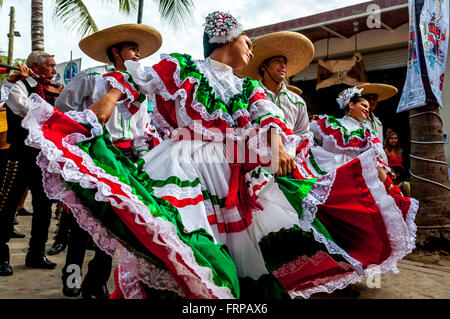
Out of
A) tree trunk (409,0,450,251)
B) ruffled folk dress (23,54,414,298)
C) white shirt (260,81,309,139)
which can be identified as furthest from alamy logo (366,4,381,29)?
ruffled folk dress (23,54,414,298)

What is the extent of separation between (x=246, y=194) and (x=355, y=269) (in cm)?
72

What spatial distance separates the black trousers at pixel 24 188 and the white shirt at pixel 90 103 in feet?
2.97

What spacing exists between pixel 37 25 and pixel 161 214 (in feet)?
30.1

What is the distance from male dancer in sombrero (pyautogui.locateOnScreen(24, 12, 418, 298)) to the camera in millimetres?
1686

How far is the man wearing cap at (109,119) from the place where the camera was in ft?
9.27

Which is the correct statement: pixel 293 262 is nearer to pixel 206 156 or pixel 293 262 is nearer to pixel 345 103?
pixel 206 156

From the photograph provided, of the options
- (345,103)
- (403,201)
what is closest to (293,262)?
(403,201)

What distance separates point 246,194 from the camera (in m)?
2.12

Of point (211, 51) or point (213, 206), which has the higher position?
point (211, 51)

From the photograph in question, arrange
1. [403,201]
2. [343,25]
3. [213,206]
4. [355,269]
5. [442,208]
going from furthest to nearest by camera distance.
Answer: [343,25], [442,208], [403,201], [355,269], [213,206]

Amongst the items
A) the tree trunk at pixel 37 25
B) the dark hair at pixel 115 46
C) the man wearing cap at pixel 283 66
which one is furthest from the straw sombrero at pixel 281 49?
the tree trunk at pixel 37 25

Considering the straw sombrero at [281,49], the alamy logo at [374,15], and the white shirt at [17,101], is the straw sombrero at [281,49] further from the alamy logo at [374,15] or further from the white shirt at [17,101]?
the alamy logo at [374,15]

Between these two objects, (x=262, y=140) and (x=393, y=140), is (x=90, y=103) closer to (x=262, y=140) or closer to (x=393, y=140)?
(x=262, y=140)

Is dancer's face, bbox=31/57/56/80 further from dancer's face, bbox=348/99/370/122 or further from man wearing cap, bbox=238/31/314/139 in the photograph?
dancer's face, bbox=348/99/370/122
